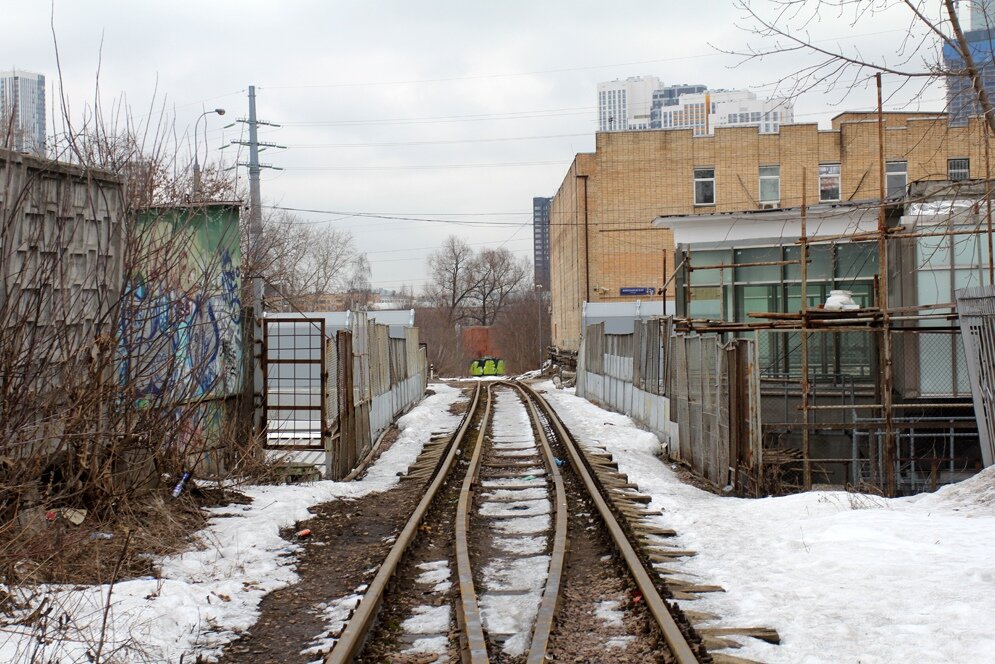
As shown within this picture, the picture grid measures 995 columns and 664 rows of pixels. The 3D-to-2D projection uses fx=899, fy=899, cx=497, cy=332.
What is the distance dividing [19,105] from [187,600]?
14.1ft

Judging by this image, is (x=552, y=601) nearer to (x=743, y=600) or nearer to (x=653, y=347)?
(x=743, y=600)

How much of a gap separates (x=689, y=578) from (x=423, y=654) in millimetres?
Result: 2467

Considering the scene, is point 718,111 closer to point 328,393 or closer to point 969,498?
point 328,393

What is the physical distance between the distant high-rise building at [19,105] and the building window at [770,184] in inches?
1450

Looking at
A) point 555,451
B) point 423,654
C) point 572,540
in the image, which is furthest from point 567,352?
point 423,654

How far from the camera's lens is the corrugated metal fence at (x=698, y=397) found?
39.7 ft

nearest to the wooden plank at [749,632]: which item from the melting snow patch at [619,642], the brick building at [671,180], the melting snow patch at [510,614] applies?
the melting snow patch at [619,642]

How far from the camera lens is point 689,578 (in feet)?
23.1

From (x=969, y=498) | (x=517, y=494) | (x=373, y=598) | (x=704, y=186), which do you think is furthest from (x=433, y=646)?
(x=704, y=186)

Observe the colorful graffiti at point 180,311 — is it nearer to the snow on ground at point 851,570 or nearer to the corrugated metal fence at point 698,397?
the snow on ground at point 851,570

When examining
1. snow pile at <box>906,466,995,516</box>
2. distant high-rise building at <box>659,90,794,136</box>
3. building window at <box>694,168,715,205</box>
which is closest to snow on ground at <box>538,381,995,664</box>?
snow pile at <box>906,466,995,516</box>

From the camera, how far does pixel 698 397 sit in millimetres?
14078

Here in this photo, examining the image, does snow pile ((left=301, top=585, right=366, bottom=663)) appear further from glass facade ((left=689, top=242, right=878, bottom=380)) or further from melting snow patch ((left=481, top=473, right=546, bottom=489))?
glass facade ((left=689, top=242, right=878, bottom=380))

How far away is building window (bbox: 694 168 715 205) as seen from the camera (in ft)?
138
